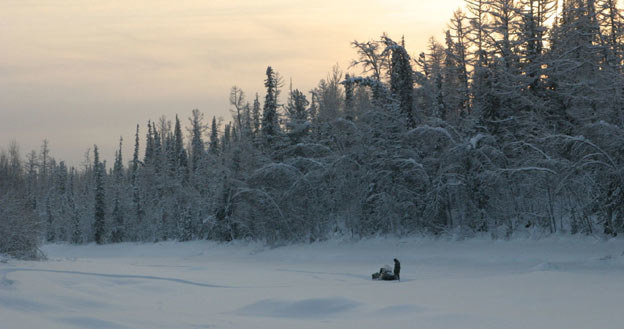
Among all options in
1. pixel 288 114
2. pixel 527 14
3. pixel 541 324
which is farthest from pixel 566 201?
→ pixel 288 114

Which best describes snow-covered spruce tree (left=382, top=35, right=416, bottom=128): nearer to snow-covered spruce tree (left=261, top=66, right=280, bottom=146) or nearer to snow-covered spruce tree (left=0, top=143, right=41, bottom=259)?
snow-covered spruce tree (left=261, top=66, right=280, bottom=146)

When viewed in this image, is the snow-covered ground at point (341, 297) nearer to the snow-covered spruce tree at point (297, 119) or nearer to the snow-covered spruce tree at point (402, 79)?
the snow-covered spruce tree at point (402, 79)

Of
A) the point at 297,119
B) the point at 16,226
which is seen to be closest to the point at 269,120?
the point at 297,119

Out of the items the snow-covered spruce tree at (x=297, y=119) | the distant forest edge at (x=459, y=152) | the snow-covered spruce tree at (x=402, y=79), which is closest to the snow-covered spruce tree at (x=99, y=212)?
the distant forest edge at (x=459, y=152)

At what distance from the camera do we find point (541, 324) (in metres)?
12.8

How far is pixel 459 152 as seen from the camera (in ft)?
116

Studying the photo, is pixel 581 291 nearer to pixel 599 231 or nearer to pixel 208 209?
pixel 599 231

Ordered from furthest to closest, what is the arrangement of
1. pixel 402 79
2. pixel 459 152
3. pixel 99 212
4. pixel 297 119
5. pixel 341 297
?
pixel 99 212 < pixel 297 119 < pixel 402 79 < pixel 459 152 < pixel 341 297

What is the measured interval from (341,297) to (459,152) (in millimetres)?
20349

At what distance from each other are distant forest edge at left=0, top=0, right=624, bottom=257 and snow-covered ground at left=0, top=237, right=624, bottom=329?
426 cm

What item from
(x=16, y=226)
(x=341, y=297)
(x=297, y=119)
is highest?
(x=297, y=119)

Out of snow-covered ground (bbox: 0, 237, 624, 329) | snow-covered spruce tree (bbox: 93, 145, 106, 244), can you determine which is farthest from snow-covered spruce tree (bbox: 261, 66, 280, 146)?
snow-covered spruce tree (bbox: 93, 145, 106, 244)

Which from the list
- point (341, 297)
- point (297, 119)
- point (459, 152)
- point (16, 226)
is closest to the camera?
point (341, 297)

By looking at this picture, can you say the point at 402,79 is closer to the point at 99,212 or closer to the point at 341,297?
the point at 341,297
